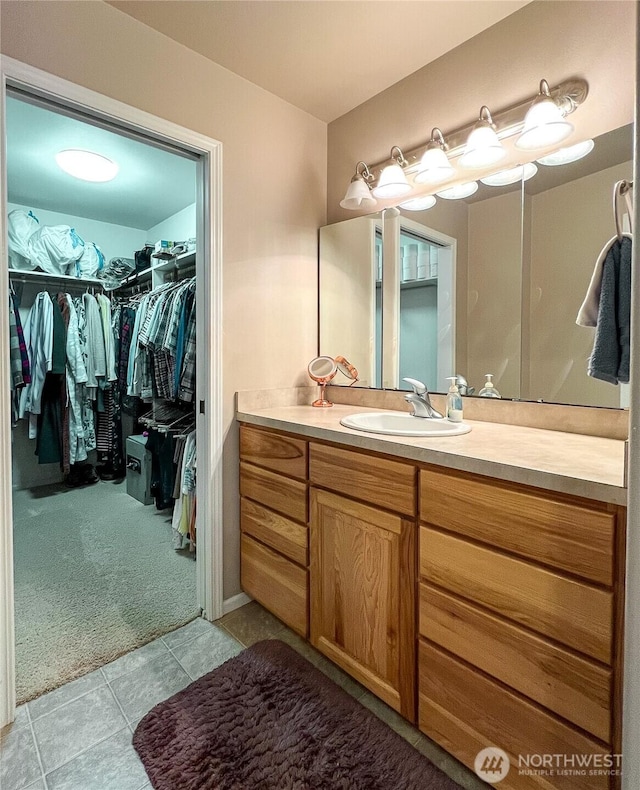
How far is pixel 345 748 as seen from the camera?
116cm

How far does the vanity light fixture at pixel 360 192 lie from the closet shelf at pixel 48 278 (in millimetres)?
2659

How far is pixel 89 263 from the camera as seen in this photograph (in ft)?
11.6

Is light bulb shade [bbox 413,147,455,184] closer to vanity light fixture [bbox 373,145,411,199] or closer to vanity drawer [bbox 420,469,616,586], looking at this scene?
vanity light fixture [bbox 373,145,411,199]

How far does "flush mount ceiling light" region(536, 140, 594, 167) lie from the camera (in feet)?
4.30

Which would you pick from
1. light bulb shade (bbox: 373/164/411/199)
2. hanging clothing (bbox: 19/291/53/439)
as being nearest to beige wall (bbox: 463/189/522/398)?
light bulb shade (bbox: 373/164/411/199)

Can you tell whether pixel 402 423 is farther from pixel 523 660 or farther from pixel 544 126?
pixel 544 126

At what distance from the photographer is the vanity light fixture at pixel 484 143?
146cm

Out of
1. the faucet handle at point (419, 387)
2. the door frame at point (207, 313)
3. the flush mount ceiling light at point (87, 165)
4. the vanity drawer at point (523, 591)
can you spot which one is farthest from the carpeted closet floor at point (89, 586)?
the flush mount ceiling light at point (87, 165)

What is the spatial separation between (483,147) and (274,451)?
4.55ft

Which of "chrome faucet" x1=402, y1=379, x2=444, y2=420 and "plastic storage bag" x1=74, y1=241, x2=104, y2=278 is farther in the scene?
"plastic storage bag" x1=74, y1=241, x2=104, y2=278

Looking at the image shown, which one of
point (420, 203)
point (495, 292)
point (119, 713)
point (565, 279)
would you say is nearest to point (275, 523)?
point (119, 713)

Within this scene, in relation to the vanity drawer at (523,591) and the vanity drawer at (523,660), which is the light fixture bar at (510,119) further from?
the vanity drawer at (523,660)

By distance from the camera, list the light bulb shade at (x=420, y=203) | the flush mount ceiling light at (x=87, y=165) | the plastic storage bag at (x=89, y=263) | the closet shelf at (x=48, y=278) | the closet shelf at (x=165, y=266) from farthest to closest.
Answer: the plastic storage bag at (x=89, y=263) → the closet shelf at (x=48, y=278) → the closet shelf at (x=165, y=266) → the flush mount ceiling light at (x=87, y=165) → the light bulb shade at (x=420, y=203)

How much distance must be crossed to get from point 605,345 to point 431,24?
1351 millimetres
